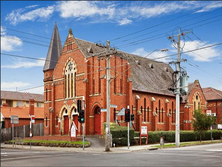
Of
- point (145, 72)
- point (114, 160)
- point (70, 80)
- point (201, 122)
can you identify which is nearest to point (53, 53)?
point (70, 80)

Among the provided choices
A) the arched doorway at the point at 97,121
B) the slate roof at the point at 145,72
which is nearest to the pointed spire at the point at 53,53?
the slate roof at the point at 145,72

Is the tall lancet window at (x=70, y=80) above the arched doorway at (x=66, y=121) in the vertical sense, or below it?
above

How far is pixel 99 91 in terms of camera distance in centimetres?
4203

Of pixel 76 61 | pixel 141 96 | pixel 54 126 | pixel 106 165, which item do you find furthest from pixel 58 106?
pixel 106 165

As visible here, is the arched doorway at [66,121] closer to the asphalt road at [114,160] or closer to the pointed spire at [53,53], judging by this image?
the pointed spire at [53,53]

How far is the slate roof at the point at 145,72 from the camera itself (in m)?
46.0

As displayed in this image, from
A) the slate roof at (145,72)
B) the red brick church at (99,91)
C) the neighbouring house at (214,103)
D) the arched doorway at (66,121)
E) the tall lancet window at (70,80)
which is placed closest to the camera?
the red brick church at (99,91)

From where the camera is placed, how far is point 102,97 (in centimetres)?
4109

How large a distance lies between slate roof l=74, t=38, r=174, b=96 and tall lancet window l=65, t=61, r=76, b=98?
11.5 ft

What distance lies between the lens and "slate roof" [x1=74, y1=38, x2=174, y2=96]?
1810 inches

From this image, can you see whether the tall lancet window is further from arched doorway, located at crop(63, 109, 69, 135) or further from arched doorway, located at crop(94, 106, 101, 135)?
arched doorway, located at crop(94, 106, 101, 135)

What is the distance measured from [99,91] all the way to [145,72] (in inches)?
609

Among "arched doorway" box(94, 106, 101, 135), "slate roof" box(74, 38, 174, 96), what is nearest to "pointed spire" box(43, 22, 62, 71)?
"slate roof" box(74, 38, 174, 96)

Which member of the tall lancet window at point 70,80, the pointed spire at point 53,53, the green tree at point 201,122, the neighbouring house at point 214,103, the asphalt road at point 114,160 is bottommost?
the asphalt road at point 114,160
